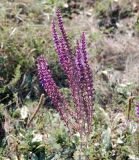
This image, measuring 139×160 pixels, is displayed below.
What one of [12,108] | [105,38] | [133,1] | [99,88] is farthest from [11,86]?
[133,1]

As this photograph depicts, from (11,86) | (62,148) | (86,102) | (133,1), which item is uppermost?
(133,1)

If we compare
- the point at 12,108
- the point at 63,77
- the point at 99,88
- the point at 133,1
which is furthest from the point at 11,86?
the point at 133,1

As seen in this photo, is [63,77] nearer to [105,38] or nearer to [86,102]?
[105,38]

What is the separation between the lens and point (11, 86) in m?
4.70

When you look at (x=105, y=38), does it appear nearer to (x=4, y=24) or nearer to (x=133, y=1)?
(x=133, y=1)

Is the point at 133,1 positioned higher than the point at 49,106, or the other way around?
the point at 133,1

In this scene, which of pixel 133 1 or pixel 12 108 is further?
pixel 133 1

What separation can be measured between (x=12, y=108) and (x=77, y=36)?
1.28 m

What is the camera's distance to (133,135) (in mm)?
4000

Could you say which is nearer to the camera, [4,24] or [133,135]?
[133,135]

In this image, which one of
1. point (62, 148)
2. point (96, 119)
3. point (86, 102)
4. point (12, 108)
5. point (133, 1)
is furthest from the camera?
point (133, 1)

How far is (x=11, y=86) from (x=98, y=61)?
3.56 ft

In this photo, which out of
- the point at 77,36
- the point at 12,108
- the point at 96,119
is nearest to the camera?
the point at 96,119

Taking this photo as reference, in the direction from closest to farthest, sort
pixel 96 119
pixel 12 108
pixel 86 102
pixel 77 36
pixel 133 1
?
pixel 86 102
pixel 96 119
pixel 12 108
pixel 77 36
pixel 133 1
